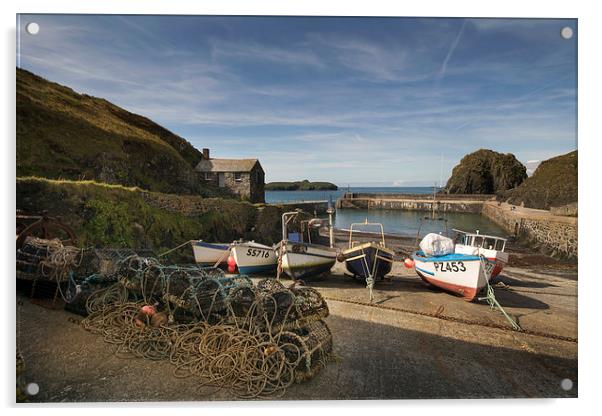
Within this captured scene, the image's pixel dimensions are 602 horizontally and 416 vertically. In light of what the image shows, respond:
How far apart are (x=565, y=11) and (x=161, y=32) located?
5.26m

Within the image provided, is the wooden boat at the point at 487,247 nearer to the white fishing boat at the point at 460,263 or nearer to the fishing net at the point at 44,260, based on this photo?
the white fishing boat at the point at 460,263

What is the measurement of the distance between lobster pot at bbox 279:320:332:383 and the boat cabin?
5.34m

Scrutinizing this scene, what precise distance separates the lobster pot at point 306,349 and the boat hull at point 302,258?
112 inches

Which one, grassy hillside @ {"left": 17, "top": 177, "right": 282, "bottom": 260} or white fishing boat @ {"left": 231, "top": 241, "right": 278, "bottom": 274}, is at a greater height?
grassy hillside @ {"left": 17, "top": 177, "right": 282, "bottom": 260}

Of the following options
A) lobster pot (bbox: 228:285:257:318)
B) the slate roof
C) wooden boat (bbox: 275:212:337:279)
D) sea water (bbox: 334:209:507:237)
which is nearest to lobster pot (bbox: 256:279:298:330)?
lobster pot (bbox: 228:285:257:318)

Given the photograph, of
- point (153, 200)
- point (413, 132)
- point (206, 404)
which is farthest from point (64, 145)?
point (413, 132)

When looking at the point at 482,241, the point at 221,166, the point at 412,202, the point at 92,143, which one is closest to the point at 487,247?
the point at 482,241

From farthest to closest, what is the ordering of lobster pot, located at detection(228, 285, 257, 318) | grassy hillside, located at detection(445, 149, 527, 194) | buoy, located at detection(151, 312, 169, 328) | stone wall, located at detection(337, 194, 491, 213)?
1. stone wall, located at detection(337, 194, 491, 213)
2. grassy hillside, located at detection(445, 149, 527, 194)
3. buoy, located at detection(151, 312, 169, 328)
4. lobster pot, located at detection(228, 285, 257, 318)

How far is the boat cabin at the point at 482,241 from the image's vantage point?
7.02m

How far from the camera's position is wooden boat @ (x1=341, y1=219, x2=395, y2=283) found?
6605 mm

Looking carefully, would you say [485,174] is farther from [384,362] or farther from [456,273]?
[384,362]

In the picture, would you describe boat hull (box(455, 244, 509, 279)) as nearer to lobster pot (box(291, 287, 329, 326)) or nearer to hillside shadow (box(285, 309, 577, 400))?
hillside shadow (box(285, 309, 577, 400))

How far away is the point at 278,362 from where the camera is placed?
10.4 feet

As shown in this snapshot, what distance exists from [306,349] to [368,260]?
3.85 meters
